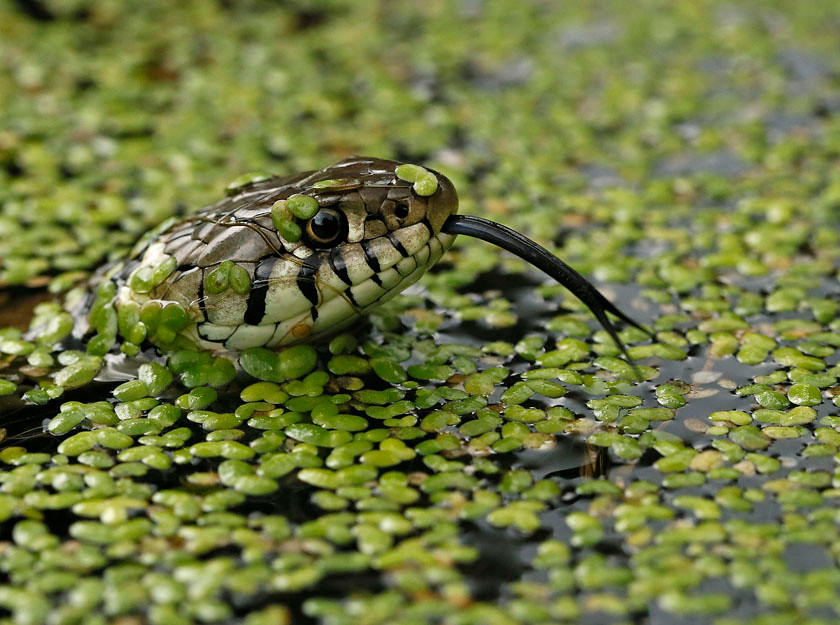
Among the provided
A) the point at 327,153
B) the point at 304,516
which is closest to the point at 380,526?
the point at 304,516

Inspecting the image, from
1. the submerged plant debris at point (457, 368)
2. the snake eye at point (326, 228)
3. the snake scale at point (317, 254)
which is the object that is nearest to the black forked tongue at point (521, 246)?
the snake scale at point (317, 254)

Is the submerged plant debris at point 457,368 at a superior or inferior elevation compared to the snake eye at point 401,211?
inferior

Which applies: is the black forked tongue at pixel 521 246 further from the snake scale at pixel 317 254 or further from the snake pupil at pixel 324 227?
the snake pupil at pixel 324 227

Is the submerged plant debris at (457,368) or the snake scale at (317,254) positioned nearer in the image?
the submerged plant debris at (457,368)

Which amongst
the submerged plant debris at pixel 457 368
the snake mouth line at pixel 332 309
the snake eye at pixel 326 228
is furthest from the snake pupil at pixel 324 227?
the submerged plant debris at pixel 457 368

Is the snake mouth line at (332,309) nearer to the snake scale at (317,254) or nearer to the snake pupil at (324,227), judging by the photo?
the snake scale at (317,254)

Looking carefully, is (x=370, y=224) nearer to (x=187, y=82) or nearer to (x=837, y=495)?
(x=837, y=495)

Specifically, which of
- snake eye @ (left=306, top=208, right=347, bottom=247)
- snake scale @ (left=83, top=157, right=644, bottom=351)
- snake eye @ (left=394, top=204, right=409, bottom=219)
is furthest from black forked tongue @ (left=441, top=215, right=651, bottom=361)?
snake eye @ (left=306, top=208, right=347, bottom=247)

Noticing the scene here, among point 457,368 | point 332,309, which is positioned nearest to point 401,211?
point 332,309
